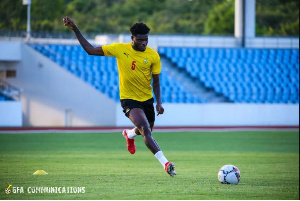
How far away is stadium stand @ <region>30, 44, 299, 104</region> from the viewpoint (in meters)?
35.0

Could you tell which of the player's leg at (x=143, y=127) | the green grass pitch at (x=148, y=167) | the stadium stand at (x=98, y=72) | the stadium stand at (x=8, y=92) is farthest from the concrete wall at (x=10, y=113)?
the player's leg at (x=143, y=127)

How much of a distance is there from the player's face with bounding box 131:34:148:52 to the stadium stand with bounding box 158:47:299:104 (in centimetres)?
2431

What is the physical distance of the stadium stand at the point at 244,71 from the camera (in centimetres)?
3631

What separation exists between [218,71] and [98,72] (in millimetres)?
6906

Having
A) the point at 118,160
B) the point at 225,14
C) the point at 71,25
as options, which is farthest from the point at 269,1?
the point at 71,25

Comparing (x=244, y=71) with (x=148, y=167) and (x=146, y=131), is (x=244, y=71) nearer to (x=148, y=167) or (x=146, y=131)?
(x=148, y=167)

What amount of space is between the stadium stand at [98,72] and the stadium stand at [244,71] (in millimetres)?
1720

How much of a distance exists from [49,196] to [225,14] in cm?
6026

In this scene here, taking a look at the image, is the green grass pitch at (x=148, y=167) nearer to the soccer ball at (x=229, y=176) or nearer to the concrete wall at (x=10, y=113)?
Result: the soccer ball at (x=229, y=176)

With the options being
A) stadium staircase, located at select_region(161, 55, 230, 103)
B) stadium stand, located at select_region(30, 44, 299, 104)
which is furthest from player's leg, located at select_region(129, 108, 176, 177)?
stadium staircase, located at select_region(161, 55, 230, 103)

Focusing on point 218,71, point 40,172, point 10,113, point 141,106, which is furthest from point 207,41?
point 141,106

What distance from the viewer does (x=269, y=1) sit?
6912cm

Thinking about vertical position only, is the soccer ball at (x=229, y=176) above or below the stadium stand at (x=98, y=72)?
below

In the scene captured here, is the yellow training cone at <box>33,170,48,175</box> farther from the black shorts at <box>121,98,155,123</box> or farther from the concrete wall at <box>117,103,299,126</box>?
the concrete wall at <box>117,103,299,126</box>
